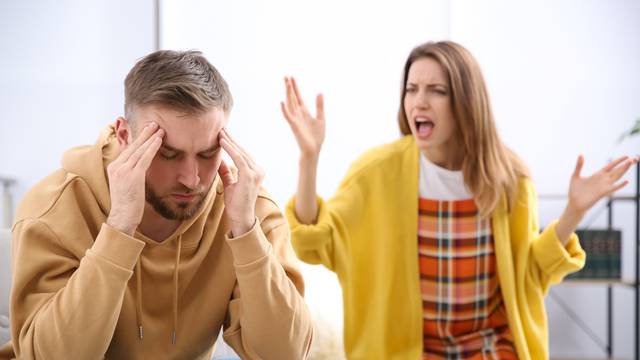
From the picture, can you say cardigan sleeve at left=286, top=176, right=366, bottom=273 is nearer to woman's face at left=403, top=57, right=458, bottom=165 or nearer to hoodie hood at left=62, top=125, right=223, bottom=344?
woman's face at left=403, top=57, right=458, bottom=165

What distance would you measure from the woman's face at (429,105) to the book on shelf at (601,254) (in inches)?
64.8

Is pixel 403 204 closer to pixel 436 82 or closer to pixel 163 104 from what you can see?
pixel 436 82

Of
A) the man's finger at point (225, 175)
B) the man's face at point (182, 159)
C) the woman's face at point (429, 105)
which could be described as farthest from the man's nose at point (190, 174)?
the woman's face at point (429, 105)

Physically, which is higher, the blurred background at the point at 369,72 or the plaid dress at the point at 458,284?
the blurred background at the point at 369,72

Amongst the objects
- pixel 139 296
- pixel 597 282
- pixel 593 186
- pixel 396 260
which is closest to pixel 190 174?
pixel 139 296

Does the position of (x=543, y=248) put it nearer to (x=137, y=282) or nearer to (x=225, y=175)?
(x=225, y=175)

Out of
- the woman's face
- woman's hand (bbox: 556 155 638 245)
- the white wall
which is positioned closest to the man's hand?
the woman's face

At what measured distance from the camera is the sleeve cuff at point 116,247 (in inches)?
51.2

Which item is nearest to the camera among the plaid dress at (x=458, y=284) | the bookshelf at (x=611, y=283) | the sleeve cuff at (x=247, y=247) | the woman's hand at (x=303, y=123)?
the sleeve cuff at (x=247, y=247)

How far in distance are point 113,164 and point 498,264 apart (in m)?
1.15

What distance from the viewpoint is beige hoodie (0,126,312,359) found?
1.30 m

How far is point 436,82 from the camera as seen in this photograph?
6.87ft

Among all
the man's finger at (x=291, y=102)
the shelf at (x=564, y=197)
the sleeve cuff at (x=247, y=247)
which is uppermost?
the man's finger at (x=291, y=102)

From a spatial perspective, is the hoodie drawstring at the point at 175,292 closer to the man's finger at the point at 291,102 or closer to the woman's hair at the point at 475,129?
the man's finger at the point at 291,102
